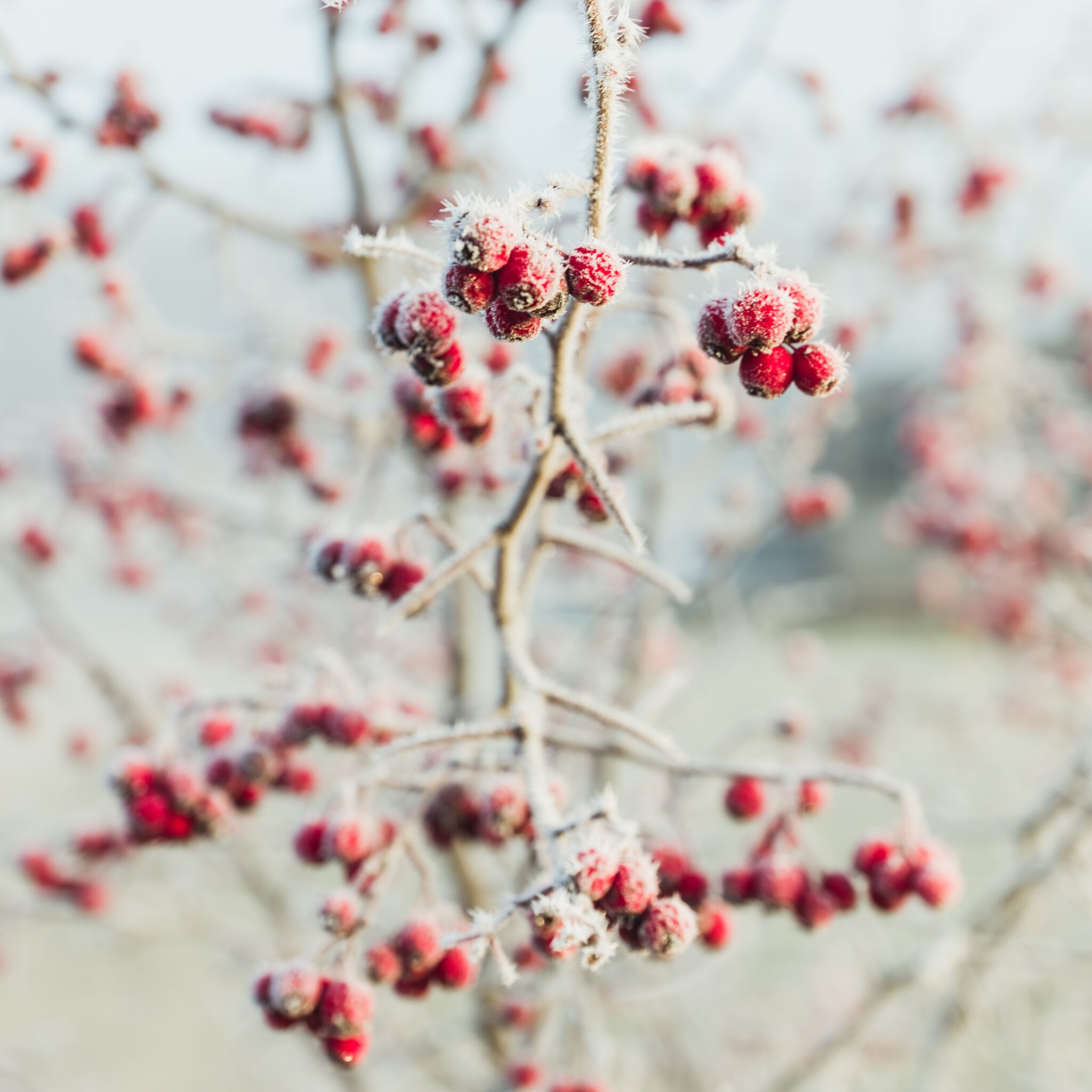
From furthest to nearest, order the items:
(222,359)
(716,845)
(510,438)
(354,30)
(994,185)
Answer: (994,185) → (222,359) → (354,30) → (716,845) → (510,438)

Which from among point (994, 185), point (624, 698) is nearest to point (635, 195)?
point (624, 698)

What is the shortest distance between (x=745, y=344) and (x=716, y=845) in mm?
1253

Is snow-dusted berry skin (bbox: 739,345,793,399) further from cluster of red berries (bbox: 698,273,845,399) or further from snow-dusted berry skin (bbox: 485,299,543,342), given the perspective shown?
snow-dusted berry skin (bbox: 485,299,543,342)

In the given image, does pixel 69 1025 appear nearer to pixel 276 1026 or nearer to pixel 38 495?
pixel 38 495

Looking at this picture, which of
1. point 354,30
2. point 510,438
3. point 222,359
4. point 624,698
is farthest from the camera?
point 624,698

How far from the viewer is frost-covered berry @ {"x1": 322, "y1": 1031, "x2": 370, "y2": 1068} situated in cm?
101

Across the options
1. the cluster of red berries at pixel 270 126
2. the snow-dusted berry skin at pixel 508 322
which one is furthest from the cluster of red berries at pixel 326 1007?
the cluster of red berries at pixel 270 126

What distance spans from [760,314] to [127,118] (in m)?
1.39

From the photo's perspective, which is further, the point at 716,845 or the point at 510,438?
the point at 716,845

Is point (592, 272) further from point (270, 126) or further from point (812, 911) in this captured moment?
point (270, 126)

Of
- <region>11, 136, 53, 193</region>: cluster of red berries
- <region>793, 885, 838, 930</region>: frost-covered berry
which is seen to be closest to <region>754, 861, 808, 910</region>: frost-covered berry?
<region>793, 885, 838, 930</region>: frost-covered berry

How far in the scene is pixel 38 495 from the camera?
2857mm

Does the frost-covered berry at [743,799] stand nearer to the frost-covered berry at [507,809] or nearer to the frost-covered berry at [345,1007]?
the frost-covered berry at [507,809]

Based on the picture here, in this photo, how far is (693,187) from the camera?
1051 mm
